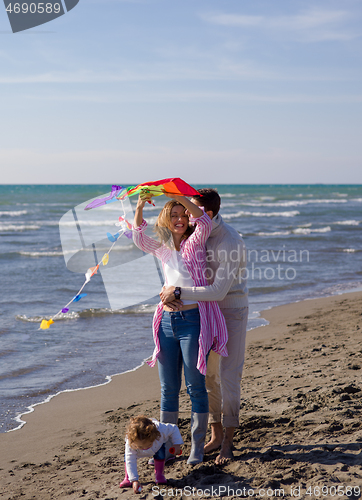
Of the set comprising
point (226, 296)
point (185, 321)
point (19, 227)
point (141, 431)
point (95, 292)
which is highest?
point (226, 296)

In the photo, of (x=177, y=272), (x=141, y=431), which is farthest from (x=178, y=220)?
(x=141, y=431)

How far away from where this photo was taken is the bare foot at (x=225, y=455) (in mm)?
2990

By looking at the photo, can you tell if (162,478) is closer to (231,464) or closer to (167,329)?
(231,464)

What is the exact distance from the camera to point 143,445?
273 centimetres

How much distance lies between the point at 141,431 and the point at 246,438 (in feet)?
3.32

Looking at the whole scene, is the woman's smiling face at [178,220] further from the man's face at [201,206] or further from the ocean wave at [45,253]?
the ocean wave at [45,253]

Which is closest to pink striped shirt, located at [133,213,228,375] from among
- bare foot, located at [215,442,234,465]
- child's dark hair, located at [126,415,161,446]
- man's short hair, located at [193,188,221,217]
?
man's short hair, located at [193,188,221,217]

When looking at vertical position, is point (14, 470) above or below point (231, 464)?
below

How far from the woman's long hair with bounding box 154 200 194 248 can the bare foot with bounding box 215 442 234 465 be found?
143 centimetres

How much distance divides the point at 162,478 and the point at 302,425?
3.88 ft

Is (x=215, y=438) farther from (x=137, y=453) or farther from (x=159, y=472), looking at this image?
(x=137, y=453)

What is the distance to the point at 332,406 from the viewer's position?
360 centimetres

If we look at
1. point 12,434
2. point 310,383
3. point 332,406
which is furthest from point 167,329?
point 12,434

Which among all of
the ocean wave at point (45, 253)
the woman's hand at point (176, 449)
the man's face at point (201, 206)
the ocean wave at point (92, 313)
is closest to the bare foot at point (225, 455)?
the woman's hand at point (176, 449)
